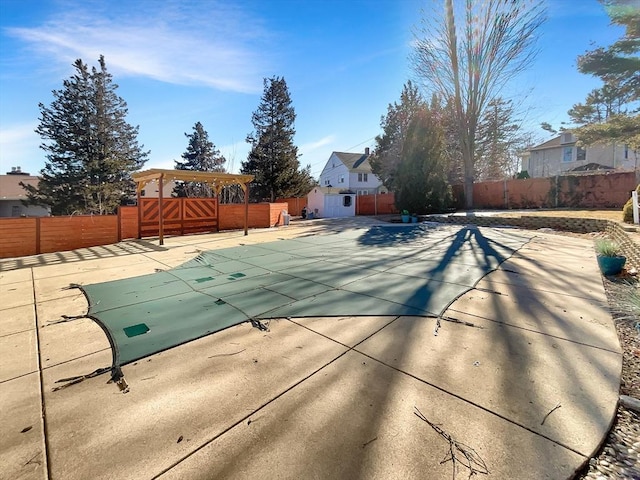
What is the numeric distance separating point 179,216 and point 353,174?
24.3 meters

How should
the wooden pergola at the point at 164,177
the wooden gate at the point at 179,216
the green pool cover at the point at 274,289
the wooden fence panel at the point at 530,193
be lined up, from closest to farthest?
the green pool cover at the point at 274,289
the wooden pergola at the point at 164,177
the wooden gate at the point at 179,216
the wooden fence panel at the point at 530,193

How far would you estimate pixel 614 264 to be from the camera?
15.6 ft

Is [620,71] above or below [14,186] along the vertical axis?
above

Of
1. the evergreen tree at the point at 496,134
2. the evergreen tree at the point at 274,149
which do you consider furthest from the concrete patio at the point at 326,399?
the evergreen tree at the point at 274,149

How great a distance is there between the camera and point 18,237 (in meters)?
8.29

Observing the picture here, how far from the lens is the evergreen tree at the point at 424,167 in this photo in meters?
16.1

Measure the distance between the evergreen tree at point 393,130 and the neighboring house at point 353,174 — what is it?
8539 mm

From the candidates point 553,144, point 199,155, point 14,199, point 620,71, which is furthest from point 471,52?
point 14,199

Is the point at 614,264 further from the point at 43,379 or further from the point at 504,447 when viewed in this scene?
the point at 43,379

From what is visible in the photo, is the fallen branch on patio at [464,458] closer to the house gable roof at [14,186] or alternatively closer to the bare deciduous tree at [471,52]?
the bare deciduous tree at [471,52]

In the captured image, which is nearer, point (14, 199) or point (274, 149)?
point (14, 199)

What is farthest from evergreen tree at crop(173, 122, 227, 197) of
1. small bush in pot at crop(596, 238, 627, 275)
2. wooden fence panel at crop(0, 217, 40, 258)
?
small bush in pot at crop(596, 238, 627, 275)

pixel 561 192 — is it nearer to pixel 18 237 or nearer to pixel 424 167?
pixel 424 167

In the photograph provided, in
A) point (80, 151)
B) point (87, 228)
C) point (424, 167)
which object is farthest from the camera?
point (80, 151)
